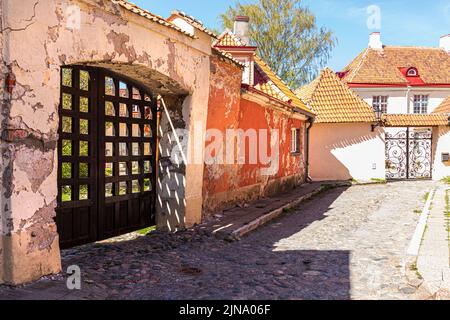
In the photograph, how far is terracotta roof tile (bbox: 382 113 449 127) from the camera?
20625mm

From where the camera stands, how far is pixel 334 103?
2078 cm

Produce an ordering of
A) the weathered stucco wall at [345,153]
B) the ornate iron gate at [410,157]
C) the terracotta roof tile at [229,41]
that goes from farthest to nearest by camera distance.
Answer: the ornate iron gate at [410,157], the weathered stucco wall at [345,153], the terracotta roof tile at [229,41]

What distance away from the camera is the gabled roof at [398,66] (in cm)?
3012

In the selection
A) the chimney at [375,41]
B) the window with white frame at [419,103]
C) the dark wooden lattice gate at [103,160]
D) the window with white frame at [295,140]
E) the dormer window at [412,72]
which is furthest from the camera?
the chimney at [375,41]

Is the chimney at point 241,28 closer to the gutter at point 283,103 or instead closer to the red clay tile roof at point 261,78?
the red clay tile roof at point 261,78

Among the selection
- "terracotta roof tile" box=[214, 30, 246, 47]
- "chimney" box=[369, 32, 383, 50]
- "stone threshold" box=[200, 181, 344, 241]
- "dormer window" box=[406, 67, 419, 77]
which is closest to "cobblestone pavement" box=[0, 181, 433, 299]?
"stone threshold" box=[200, 181, 344, 241]

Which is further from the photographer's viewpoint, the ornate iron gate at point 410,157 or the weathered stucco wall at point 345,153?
the ornate iron gate at point 410,157

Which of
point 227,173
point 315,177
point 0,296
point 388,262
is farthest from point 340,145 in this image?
point 0,296

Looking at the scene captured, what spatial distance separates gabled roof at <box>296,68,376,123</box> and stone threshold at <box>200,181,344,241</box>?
7084 millimetres

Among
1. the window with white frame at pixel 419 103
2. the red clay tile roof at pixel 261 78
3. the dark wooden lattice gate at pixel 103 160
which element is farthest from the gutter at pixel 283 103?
the window with white frame at pixel 419 103

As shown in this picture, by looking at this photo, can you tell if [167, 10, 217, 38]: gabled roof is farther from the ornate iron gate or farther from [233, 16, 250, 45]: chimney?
the ornate iron gate

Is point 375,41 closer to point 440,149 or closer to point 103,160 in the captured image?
point 440,149

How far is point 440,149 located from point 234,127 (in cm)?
1425

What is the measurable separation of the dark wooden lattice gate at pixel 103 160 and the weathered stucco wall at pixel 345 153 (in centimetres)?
1327
